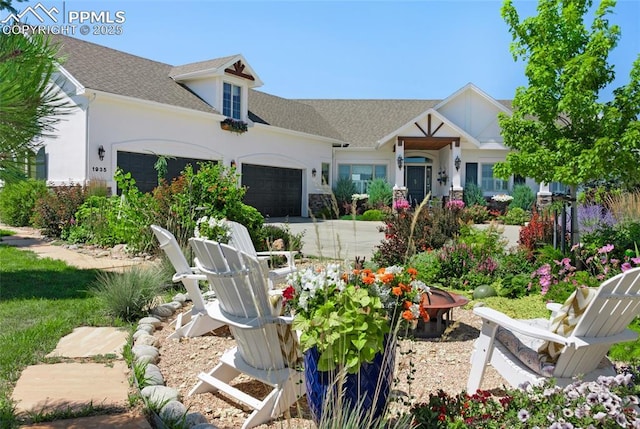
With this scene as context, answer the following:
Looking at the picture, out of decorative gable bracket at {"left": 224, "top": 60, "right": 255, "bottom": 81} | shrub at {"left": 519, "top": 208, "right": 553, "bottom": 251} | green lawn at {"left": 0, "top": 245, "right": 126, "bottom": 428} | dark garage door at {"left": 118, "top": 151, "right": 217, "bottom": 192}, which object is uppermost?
decorative gable bracket at {"left": 224, "top": 60, "right": 255, "bottom": 81}

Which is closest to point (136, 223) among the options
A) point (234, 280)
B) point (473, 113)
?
point (234, 280)

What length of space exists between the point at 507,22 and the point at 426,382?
249 inches

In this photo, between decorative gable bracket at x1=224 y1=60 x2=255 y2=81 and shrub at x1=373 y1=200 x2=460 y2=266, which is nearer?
shrub at x1=373 y1=200 x2=460 y2=266

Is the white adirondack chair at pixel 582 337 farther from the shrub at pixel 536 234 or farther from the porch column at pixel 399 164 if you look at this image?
the porch column at pixel 399 164

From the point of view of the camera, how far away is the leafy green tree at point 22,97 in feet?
7.83

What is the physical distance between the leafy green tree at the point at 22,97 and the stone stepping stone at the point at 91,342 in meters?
1.57

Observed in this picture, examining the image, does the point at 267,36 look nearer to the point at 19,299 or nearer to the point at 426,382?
the point at 19,299

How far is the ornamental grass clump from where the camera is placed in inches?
95.5

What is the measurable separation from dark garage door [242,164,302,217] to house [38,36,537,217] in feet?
0.14

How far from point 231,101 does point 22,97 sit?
1591 centimetres

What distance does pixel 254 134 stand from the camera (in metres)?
18.7

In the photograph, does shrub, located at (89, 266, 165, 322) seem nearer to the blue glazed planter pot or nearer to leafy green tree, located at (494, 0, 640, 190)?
the blue glazed planter pot

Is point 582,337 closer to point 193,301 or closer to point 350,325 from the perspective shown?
point 350,325

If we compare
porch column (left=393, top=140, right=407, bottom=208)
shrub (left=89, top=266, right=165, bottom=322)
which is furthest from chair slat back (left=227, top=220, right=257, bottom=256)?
porch column (left=393, top=140, right=407, bottom=208)
